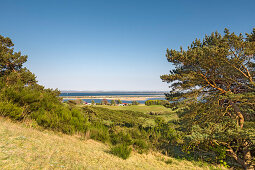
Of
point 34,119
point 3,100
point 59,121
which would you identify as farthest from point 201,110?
point 3,100

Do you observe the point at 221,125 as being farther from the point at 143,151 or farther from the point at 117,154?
the point at 117,154

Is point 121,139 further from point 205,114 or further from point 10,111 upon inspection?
point 10,111

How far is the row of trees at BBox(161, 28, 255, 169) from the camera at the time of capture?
6109 millimetres

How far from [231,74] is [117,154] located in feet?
25.6

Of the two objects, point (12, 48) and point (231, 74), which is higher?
point (12, 48)

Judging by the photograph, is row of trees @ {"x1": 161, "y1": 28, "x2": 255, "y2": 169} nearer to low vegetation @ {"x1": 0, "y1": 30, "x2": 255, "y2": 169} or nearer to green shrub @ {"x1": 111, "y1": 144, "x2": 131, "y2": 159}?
low vegetation @ {"x1": 0, "y1": 30, "x2": 255, "y2": 169}

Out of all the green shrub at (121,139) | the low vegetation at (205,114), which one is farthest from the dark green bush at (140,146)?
the green shrub at (121,139)

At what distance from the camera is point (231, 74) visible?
759 cm

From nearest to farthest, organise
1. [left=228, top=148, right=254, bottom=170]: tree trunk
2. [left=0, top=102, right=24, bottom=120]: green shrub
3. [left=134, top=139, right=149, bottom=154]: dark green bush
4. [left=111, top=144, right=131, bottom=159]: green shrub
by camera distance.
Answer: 1. [left=111, top=144, right=131, bottom=159]: green shrub
2. [left=0, top=102, right=24, bottom=120]: green shrub
3. [left=228, top=148, right=254, bottom=170]: tree trunk
4. [left=134, top=139, right=149, bottom=154]: dark green bush

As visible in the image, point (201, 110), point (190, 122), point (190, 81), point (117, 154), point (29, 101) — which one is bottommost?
point (117, 154)

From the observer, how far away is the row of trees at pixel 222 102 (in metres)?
6.11

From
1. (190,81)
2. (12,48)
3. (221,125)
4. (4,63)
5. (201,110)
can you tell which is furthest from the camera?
(12,48)

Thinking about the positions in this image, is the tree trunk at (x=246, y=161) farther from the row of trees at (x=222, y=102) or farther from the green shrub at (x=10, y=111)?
the green shrub at (x=10, y=111)

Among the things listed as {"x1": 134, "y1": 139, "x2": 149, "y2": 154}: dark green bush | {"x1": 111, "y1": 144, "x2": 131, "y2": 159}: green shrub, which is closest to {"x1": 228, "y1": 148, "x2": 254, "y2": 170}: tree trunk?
{"x1": 134, "y1": 139, "x2": 149, "y2": 154}: dark green bush
